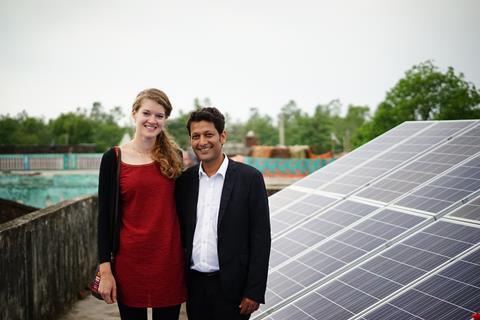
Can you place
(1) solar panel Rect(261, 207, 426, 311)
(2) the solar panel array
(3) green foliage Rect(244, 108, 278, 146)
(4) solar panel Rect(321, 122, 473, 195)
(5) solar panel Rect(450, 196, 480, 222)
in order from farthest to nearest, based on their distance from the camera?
(3) green foliage Rect(244, 108, 278, 146), (4) solar panel Rect(321, 122, 473, 195), (1) solar panel Rect(261, 207, 426, 311), (5) solar panel Rect(450, 196, 480, 222), (2) the solar panel array

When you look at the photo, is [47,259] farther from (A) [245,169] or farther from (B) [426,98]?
(B) [426,98]

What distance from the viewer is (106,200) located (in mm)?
3459

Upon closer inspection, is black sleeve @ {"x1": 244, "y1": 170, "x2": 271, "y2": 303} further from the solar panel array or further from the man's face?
the solar panel array

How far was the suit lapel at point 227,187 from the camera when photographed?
133 inches

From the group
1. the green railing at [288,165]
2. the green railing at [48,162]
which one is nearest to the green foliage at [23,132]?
the green railing at [48,162]

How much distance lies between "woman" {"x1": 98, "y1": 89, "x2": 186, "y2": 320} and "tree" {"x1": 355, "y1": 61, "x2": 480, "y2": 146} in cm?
2812

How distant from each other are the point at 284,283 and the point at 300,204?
6.75 feet

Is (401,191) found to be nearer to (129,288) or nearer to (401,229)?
(401,229)

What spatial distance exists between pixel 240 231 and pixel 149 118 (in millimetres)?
1010

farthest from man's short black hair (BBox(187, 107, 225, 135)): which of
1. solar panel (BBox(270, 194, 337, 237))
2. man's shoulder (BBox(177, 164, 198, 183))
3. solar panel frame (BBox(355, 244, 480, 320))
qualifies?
solar panel (BBox(270, 194, 337, 237))

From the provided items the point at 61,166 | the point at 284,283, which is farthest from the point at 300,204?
the point at 61,166

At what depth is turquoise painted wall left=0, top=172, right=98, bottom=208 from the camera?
3130 cm

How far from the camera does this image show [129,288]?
3.50 metres

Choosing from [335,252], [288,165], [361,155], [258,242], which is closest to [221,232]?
[258,242]
